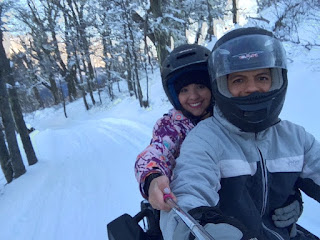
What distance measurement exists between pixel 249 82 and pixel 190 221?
2.93 ft

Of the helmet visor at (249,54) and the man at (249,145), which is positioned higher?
the helmet visor at (249,54)

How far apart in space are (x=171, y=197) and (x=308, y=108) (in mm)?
4988

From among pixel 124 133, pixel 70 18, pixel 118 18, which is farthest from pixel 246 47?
pixel 70 18

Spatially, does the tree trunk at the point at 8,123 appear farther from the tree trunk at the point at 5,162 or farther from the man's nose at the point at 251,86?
the man's nose at the point at 251,86

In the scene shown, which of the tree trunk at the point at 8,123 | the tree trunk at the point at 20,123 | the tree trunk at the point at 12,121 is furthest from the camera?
the tree trunk at the point at 20,123

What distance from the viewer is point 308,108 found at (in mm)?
5336

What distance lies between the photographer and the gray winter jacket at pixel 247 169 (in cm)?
141

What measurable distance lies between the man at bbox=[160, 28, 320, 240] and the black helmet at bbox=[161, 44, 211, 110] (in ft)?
2.06

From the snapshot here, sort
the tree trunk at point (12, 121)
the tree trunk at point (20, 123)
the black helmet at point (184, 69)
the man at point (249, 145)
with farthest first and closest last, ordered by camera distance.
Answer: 1. the tree trunk at point (20, 123)
2. the tree trunk at point (12, 121)
3. the black helmet at point (184, 69)
4. the man at point (249, 145)

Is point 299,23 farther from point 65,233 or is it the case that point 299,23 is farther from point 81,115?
point 81,115

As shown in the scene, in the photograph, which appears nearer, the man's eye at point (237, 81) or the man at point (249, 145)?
the man at point (249, 145)

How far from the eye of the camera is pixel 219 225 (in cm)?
108

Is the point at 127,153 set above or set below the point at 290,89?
below

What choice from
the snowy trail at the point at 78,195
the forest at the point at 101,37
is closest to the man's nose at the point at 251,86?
the snowy trail at the point at 78,195
